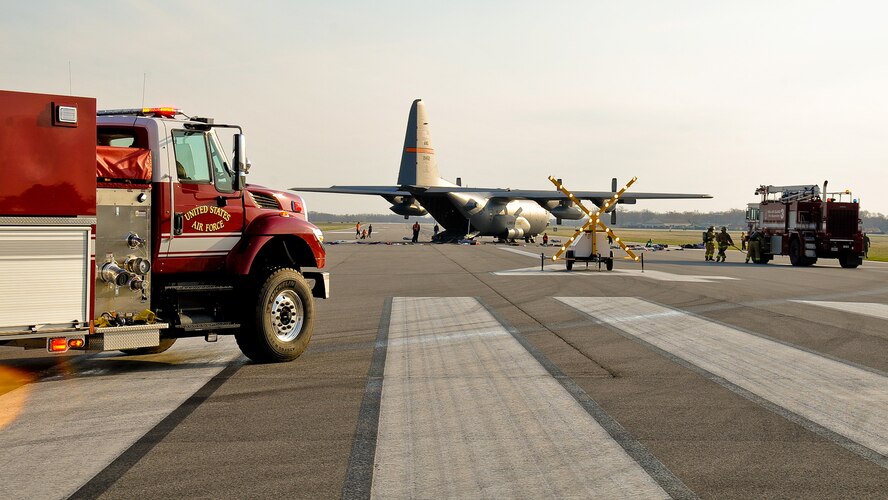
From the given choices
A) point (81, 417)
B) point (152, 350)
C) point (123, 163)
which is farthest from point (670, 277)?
point (81, 417)

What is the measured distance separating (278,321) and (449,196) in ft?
147

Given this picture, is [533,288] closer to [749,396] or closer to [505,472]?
[749,396]

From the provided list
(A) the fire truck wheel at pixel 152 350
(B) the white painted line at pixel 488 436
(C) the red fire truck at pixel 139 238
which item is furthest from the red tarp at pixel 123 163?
(B) the white painted line at pixel 488 436

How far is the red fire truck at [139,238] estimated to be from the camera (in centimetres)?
708

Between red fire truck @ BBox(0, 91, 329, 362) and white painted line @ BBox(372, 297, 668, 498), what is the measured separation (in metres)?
1.79

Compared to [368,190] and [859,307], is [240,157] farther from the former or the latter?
[368,190]

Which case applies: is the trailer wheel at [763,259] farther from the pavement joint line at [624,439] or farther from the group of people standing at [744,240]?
the pavement joint line at [624,439]

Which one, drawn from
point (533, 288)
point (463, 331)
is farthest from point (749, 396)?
point (533, 288)

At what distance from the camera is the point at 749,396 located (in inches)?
303

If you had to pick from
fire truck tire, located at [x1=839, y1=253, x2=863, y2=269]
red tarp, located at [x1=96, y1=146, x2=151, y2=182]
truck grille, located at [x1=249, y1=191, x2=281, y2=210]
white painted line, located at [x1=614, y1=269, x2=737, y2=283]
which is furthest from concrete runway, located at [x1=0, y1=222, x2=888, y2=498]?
fire truck tire, located at [x1=839, y1=253, x2=863, y2=269]

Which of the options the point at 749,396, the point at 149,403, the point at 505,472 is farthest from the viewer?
the point at 749,396

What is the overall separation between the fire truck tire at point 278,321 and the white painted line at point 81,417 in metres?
0.49

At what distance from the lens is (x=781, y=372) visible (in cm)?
902

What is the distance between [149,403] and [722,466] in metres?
4.83
